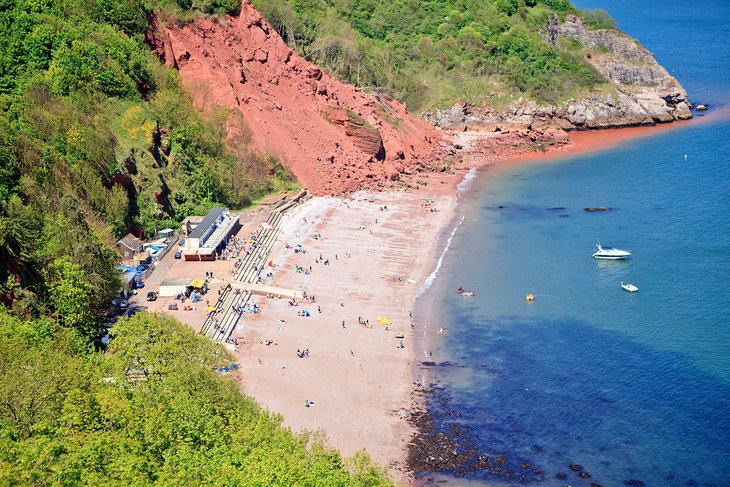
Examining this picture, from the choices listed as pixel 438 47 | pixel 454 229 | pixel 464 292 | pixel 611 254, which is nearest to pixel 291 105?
pixel 454 229


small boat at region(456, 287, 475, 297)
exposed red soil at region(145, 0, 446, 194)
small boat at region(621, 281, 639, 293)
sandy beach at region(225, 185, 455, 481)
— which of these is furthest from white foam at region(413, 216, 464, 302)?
exposed red soil at region(145, 0, 446, 194)

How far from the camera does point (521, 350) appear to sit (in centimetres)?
6025

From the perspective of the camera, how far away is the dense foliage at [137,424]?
3216cm

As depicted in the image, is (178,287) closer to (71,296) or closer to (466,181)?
(71,296)

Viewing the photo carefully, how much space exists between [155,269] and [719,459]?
4495cm

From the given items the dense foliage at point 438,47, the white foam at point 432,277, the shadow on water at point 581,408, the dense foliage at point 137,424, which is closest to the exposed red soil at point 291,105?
the dense foliage at point 438,47

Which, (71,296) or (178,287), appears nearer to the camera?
(71,296)

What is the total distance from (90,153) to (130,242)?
820cm

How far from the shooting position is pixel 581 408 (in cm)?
5231

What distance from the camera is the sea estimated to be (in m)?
48.1

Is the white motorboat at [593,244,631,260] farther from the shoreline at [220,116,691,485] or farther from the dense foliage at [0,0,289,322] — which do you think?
the dense foliage at [0,0,289,322]

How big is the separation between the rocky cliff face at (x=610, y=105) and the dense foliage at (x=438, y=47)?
276cm

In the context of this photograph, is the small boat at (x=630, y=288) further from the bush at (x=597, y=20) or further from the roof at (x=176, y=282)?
the bush at (x=597, y=20)

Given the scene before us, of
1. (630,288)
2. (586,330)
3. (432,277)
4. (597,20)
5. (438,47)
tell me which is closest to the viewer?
(586,330)
